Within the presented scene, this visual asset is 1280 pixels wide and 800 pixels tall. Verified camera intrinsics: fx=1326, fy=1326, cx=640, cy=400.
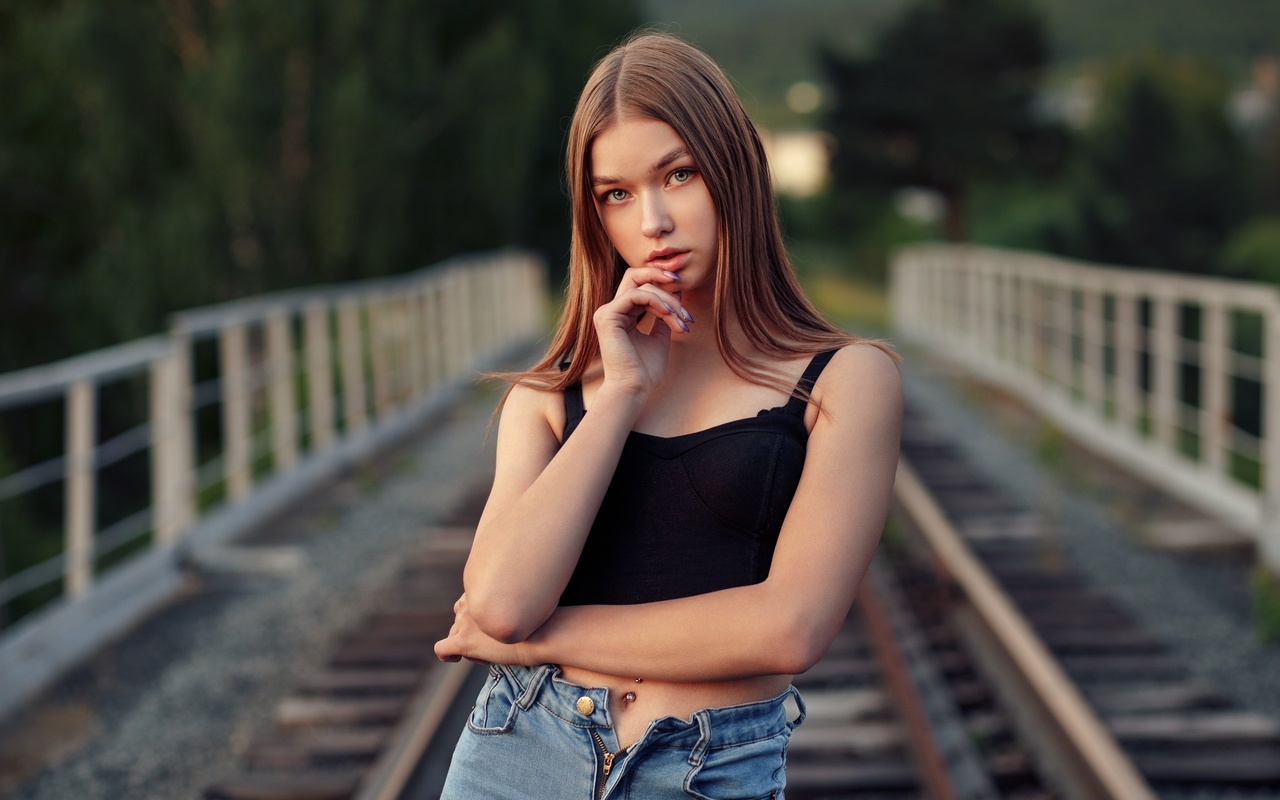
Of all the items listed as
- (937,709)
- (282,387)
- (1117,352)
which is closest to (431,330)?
(282,387)

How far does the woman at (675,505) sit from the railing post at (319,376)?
864cm

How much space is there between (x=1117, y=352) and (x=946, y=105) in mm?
41603

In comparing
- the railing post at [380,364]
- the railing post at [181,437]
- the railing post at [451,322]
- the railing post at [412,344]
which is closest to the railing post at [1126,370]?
the railing post at [380,364]

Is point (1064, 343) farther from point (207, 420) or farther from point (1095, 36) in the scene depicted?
point (1095, 36)

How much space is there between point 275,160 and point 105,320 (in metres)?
3.14

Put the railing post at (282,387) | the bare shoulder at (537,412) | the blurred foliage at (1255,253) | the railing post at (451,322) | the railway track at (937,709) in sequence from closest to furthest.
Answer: the bare shoulder at (537,412) → the railway track at (937,709) → the railing post at (282,387) → the railing post at (451,322) → the blurred foliage at (1255,253)

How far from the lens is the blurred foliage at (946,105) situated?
49.7 metres

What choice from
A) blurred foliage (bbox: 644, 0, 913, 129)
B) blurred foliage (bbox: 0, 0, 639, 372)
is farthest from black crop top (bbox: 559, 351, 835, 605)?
blurred foliage (bbox: 644, 0, 913, 129)

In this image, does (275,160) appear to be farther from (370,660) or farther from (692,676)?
(692,676)

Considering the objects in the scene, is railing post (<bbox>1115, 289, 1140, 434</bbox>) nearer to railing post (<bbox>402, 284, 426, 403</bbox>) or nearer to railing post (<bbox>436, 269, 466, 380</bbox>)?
railing post (<bbox>402, 284, 426, 403</bbox>)

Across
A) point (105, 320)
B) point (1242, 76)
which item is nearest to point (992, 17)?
point (1242, 76)

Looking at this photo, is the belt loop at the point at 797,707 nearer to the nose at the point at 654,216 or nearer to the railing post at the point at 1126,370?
the nose at the point at 654,216

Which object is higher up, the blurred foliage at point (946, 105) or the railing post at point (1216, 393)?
the blurred foliage at point (946, 105)

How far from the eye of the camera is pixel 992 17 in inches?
1999
